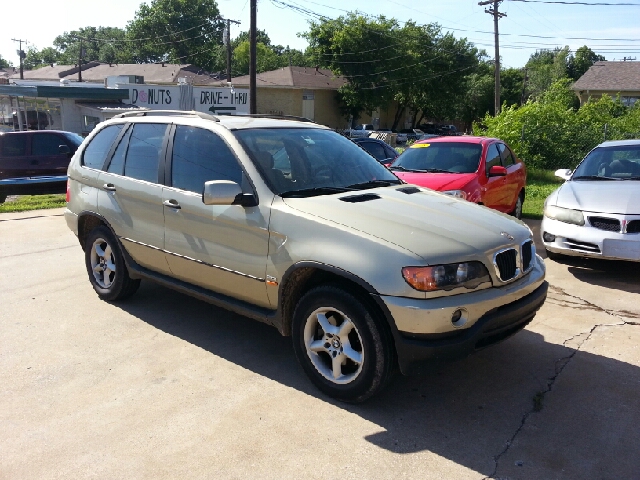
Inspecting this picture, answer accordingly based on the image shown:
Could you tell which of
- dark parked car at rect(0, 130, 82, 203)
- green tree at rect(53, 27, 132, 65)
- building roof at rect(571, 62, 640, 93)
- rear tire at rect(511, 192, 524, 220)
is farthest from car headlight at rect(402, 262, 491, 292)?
green tree at rect(53, 27, 132, 65)

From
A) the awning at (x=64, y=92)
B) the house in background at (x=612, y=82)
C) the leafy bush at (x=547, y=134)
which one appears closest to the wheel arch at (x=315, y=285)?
the leafy bush at (x=547, y=134)

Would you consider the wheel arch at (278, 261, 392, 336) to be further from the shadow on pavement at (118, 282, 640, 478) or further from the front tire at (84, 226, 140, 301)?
the front tire at (84, 226, 140, 301)

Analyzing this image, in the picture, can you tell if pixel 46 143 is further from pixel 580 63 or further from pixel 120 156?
pixel 580 63

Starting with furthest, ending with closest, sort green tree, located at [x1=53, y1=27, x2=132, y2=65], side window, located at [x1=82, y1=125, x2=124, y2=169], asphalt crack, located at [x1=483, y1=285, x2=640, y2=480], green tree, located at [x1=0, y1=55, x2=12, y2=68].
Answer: green tree, located at [x1=0, y1=55, x2=12, y2=68] → green tree, located at [x1=53, y1=27, x2=132, y2=65] → side window, located at [x1=82, y1=125, x2=124, y2=169] → asphalt crack, located at [x1=483, y1=285, x2=640, y2=480]

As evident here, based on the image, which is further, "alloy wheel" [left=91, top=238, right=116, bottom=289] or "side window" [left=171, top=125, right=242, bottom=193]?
"alloy wheel" [left=91, top=238, right=116, bottom=289]

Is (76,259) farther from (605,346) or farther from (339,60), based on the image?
(339,60)

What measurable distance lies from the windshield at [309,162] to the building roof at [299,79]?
133ft

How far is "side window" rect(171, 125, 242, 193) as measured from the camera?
14.5 ft

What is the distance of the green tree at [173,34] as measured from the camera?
81.1 metres

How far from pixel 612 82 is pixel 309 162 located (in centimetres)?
5199

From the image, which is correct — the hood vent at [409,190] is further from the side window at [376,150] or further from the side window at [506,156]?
the side window at [376,150]

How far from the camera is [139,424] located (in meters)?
3.62

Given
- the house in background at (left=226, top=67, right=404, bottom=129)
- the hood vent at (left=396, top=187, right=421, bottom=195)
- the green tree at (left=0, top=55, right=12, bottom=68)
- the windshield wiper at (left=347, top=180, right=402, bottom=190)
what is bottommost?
the hood vent at (left=396, top=187, right=421, bottom=195)

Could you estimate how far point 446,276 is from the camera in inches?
138
